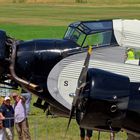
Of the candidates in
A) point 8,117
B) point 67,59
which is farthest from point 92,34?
point 8,117

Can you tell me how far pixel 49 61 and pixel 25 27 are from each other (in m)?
61.5

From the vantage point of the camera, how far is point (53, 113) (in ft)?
53.3

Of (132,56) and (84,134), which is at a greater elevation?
(132,56)

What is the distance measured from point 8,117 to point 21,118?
22.1 inches

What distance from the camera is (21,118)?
20641 mm

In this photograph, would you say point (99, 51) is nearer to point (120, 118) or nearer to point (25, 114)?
point (120, 118)

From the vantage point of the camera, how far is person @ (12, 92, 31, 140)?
67.2 feet

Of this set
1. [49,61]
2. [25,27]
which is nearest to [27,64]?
[49,61]

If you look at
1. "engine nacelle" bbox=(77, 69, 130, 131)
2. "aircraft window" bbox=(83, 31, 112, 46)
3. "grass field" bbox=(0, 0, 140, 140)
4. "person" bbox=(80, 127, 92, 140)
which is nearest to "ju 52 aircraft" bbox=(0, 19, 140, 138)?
"aircraft window" bbox=(83, 31, 112, 46)

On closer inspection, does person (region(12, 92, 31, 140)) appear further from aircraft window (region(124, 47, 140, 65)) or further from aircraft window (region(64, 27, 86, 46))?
aircraft window (region(124, 47, 140, 65))

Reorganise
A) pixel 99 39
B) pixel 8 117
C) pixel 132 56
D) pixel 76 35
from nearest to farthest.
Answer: pixel 132 56
pixel 99 39
pixel 76 35
pixel 8 117

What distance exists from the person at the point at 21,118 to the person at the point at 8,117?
22 cm

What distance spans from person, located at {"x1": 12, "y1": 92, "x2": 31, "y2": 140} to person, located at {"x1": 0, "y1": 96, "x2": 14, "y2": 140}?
215 millimetres

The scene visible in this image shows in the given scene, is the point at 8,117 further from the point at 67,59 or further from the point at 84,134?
Answer: the point at 67,59
